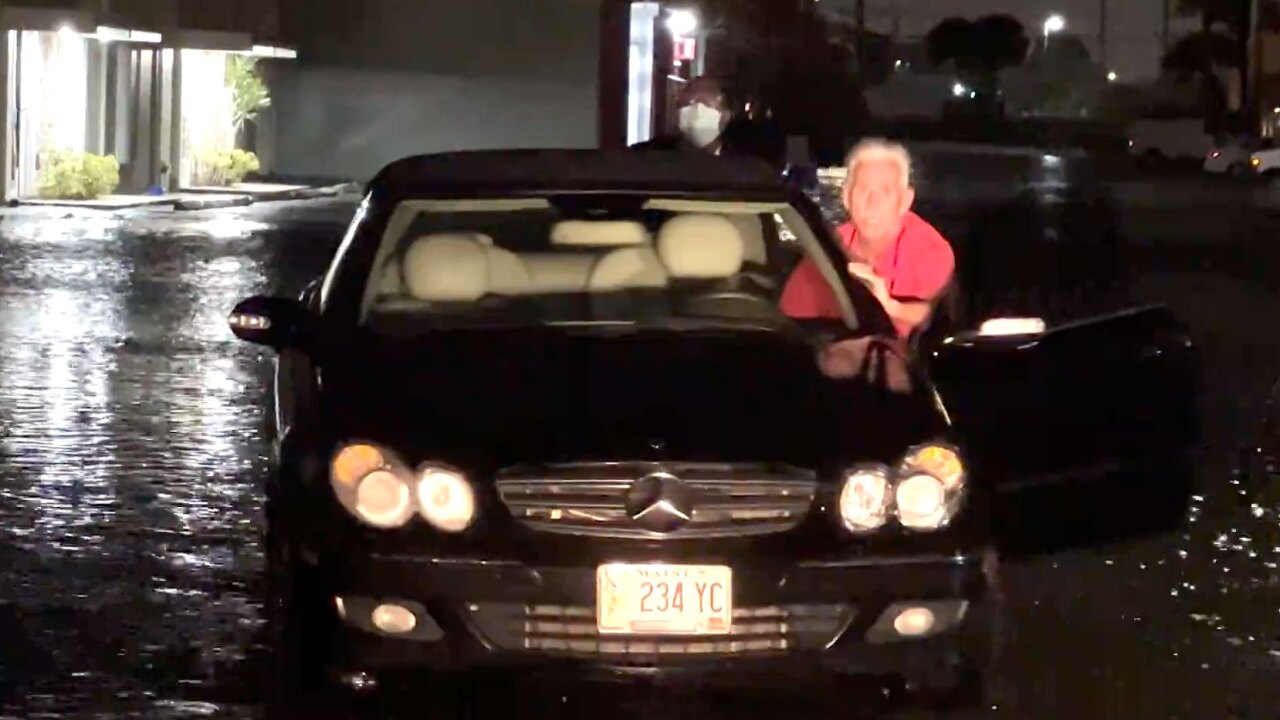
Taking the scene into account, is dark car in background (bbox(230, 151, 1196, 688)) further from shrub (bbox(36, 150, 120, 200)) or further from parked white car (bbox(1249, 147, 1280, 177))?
parked white car (bbox(1249, 147, 1280, 177))

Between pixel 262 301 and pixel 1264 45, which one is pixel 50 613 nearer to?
pixel 262 301

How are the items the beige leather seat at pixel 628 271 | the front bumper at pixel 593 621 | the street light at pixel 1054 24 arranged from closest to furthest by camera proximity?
the front bumper at pixel 593 621
the beige leather seat at pixel 628 271
the street light at pixel 1054 24

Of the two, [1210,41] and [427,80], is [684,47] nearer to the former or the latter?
[427,80]

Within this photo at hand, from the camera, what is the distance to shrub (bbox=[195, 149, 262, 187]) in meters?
36.1

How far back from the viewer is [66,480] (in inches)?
371

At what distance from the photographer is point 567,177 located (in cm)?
688

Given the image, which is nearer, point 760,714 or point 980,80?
point 760,714

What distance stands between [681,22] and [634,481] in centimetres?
Result: 3221

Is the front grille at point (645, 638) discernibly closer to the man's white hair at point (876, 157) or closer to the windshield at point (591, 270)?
the windshield at point (591, 270)

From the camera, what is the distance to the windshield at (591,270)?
6.74 meters

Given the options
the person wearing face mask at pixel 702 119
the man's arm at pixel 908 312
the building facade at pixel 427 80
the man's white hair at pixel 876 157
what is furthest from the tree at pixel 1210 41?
the man's arm at pixel 908 312

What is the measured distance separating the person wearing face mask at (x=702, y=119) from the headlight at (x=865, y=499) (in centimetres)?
1783

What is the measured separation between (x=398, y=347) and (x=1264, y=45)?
6537 centimetres

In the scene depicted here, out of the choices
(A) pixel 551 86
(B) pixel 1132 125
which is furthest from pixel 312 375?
(B) pixel 1132 125
